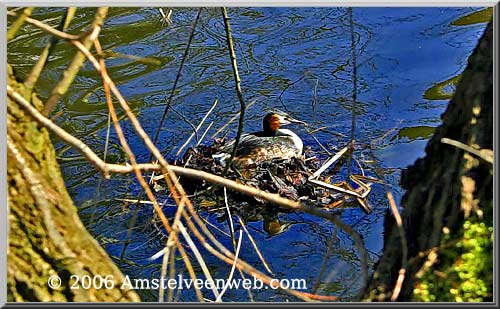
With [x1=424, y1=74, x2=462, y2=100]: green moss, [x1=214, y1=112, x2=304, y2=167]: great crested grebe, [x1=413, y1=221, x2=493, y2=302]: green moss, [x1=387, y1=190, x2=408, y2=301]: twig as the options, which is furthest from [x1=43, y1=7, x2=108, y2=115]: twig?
[x1=214, y1=112, x2=304, y2=167]: great crested grebe

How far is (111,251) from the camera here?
3033 millimetres

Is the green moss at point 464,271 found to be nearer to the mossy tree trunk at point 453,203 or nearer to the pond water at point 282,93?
the mossy tree trunk at point 453,203

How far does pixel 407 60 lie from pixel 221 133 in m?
1.06

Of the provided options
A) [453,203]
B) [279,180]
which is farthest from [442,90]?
[453,203]

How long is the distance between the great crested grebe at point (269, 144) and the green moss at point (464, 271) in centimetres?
206

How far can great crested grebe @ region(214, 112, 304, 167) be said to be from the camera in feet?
12.8

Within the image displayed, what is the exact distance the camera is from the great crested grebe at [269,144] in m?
3.90

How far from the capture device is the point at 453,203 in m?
1.81

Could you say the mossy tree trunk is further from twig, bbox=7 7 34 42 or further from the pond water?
twig, bbox=7 7 34 42

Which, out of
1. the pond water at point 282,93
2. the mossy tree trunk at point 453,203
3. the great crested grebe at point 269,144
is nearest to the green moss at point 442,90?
the pond water at point 282,93

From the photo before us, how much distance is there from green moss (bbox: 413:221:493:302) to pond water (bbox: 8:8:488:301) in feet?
2.38

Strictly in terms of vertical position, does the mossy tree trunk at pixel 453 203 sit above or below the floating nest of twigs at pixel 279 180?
above

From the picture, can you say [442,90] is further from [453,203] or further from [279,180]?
[453,203]

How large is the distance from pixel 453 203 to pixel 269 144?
2.29m
